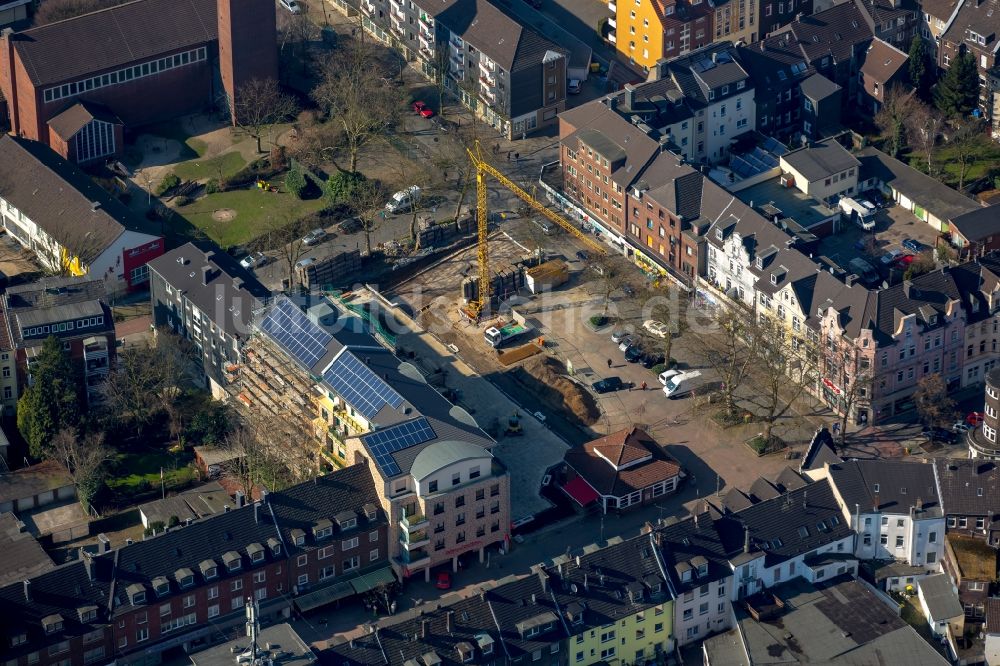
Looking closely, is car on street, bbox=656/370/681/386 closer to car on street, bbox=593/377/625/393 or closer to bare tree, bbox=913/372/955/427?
car on street, bbox=593/377/625/393

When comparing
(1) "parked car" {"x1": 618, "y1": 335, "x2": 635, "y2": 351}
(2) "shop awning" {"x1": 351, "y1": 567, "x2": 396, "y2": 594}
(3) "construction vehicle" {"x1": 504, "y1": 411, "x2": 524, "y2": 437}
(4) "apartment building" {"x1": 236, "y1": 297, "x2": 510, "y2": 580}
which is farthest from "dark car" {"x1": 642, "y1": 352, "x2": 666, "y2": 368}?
(2) "shop awning" {"x1": 351, "y1": 567, "x2": 396, "y2": 594}

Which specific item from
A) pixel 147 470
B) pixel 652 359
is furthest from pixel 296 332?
pixel 652 359

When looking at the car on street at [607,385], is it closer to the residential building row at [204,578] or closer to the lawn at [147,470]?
the residential building row at [204,578]

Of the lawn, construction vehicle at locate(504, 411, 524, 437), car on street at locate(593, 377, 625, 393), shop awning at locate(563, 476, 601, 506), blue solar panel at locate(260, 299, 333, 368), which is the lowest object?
the lawn

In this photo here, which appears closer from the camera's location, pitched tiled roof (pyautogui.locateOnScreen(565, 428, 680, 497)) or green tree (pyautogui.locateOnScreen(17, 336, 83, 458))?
pitched tiled roof (pyautogui.locateOnScreen(565, 428, 680, 497))

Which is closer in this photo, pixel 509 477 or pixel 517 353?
pixel 509 477

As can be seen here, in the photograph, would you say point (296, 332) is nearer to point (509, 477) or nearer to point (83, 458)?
point (83, 458)
